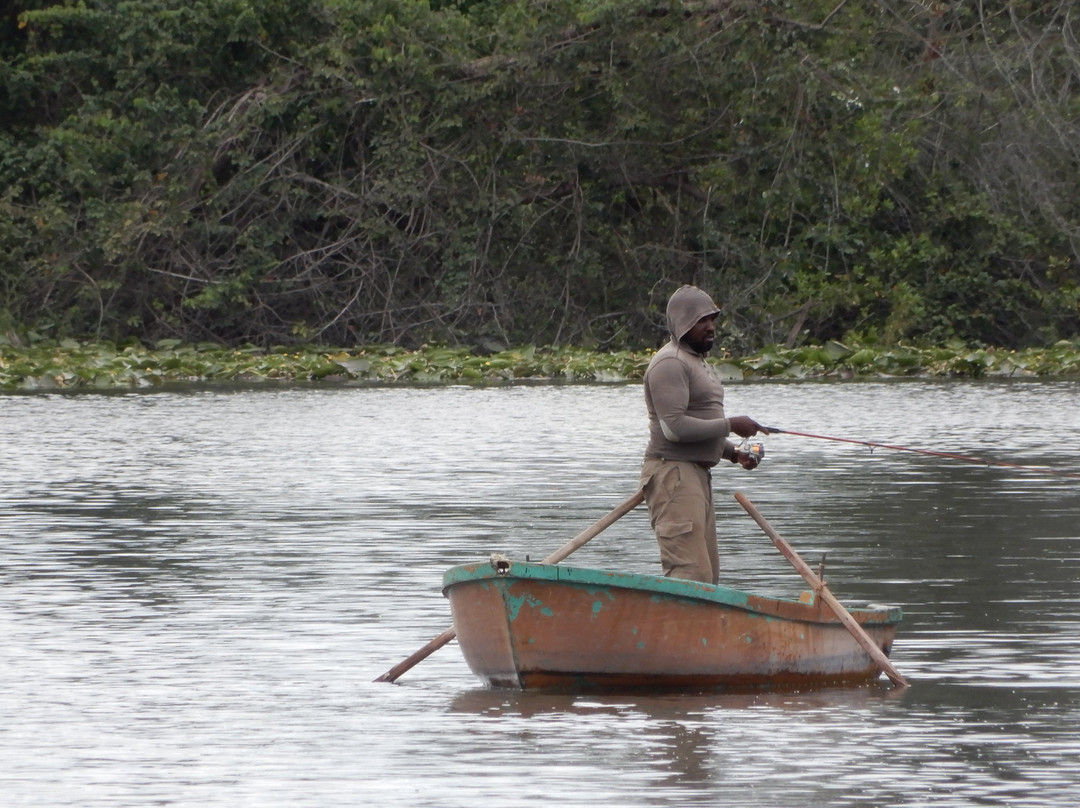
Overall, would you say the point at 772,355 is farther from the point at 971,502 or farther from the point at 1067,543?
the point at 1067,543

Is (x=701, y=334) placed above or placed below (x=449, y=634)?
above

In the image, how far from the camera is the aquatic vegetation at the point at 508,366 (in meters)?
31.3

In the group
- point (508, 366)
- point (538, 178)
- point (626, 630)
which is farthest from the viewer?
point (538, 178)

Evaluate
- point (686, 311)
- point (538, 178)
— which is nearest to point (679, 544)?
point (686, 311)

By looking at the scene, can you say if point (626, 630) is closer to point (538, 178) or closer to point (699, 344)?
point (699, 344)

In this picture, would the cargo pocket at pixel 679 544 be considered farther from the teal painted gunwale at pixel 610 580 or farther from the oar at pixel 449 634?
the teal painted gunwale at pixel 610 580

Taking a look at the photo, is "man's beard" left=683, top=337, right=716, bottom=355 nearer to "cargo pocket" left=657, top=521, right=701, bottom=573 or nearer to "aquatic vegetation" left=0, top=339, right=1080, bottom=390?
"cargo pocket" left=657, top=521, right=701, bottom=573

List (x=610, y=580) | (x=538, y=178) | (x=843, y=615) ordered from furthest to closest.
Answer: (x=538, y=178) < (x=843, y=615) < (x=610, y=580)

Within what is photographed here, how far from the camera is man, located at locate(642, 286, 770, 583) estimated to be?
8.57 m

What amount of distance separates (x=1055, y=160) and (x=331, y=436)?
17.6m

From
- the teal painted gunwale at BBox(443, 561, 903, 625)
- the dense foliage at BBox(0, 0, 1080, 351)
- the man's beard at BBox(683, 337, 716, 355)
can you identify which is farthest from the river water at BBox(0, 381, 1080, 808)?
the dense foliage at BBox(0, 0, 1080, 351)

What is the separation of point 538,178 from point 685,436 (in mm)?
27061

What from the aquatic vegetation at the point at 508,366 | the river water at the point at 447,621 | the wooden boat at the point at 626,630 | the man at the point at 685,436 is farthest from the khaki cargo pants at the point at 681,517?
the aquatic vegetation at the point at 508,366

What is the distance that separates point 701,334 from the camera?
28.5 ft
